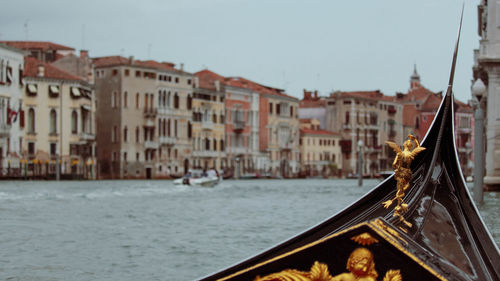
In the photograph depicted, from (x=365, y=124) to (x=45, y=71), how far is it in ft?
77.9

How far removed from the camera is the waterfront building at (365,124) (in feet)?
177

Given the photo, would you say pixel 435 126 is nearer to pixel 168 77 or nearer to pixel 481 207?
pixel 481 207

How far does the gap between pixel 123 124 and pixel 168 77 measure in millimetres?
3063

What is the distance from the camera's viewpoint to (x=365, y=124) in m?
55.3

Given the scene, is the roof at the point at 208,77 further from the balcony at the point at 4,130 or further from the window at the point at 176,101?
the balcony at the point at 4,130

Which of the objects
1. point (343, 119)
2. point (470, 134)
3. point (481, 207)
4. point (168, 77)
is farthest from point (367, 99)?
point (481, 207)

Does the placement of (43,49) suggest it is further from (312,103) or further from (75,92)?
(312,103)

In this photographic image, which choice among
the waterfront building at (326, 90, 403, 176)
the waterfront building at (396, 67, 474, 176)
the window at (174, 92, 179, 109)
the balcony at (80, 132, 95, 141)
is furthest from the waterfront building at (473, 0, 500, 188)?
the waterfront building at (326, 90, 403, 176)

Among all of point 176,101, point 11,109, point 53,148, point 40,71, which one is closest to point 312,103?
point 176,101

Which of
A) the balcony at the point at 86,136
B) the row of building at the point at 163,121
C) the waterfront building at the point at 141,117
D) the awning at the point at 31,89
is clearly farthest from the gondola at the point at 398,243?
the waterfront building at the point at 141,117

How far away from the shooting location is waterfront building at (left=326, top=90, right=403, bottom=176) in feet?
177

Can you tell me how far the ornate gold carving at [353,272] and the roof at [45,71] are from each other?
32502 mm

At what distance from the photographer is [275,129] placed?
161 feet

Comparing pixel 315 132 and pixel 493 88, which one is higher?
pixel 315 132
